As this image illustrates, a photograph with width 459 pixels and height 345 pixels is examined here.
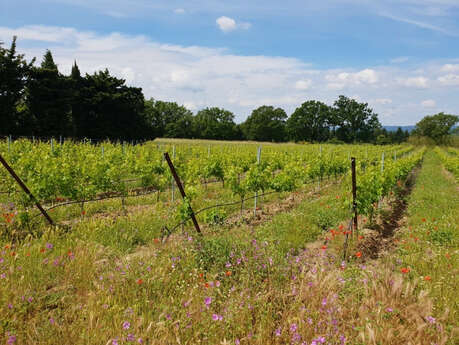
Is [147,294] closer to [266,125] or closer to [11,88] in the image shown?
[11,88]

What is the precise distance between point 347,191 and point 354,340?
15.3 ft

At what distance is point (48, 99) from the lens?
87.8 ft

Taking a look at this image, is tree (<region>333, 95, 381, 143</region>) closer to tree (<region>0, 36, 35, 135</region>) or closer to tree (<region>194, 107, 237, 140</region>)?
tree (<region>194, 107, 237, 140</region>)

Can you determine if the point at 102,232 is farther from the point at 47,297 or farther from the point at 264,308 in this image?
the point at 264,308

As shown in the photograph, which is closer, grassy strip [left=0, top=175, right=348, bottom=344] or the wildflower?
the wildflower

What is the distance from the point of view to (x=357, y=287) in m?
3.08

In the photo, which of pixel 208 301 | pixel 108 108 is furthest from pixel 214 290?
pixel 108 108

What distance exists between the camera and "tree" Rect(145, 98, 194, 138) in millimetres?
68375

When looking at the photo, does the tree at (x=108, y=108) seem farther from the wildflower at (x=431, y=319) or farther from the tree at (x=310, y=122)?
the tree at (x=310, y=122)

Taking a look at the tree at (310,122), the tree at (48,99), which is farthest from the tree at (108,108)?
the tree at (310,122)

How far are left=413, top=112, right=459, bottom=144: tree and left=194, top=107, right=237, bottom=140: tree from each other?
6342cm

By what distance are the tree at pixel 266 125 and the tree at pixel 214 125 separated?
412cm

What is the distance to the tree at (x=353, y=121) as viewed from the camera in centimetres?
8025

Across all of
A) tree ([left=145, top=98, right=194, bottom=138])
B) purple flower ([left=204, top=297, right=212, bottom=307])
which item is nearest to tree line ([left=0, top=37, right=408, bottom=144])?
purple flower ([left=204, top=297, right=212, bottom=307])
